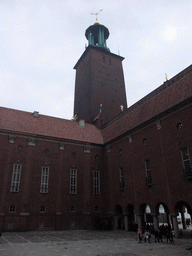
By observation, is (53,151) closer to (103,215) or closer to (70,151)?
(70,151)

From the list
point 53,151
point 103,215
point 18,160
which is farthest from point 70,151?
point 103,215

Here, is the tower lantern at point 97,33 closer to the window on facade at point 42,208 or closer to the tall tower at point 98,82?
the tall tower at point 98,82

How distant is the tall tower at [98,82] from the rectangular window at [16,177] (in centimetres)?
1907

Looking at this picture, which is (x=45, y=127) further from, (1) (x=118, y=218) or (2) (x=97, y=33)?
(2) (x=97, y=33)

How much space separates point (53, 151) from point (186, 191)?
65.1ft

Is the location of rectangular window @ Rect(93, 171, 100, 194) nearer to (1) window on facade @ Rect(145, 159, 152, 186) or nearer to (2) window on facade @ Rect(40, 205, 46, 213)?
(2) window on facade @ Rect(40, 205, 46, 213)

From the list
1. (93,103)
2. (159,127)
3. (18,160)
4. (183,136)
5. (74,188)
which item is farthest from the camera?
(93,103)

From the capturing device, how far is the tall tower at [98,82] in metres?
46.6

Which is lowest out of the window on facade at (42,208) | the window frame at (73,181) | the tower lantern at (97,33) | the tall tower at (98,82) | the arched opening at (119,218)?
the arched opening at (119,218)

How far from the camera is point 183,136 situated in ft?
75.7

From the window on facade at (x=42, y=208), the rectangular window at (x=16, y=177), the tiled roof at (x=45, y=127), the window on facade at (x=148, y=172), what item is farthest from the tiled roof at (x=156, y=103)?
the rectangular window at (x=16, y=177)

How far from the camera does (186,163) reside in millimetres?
22281

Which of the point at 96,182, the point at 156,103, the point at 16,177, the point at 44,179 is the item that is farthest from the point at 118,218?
the point at 156,103

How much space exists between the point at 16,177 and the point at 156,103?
2155 cm
